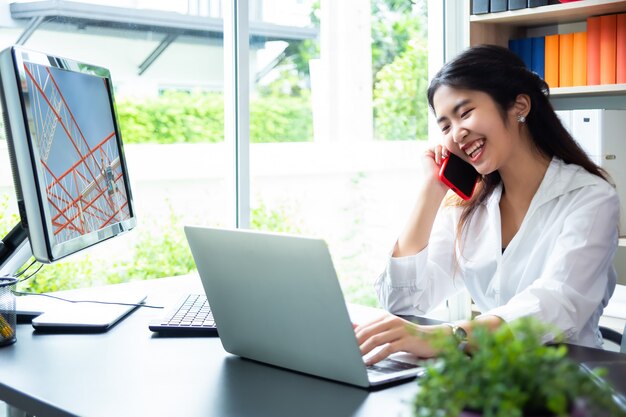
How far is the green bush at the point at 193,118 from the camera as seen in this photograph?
2760 millimetres

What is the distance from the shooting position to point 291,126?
3285mm

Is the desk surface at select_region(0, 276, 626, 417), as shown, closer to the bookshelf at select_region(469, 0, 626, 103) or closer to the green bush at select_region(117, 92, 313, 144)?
the green bush at select_region(117, 92, 313, 144)

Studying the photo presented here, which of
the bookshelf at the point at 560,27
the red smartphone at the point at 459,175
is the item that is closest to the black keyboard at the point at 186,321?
the red smartphone at the point at 459,175

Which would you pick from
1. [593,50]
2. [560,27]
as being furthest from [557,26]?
[593,50]

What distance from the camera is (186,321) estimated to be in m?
1.45

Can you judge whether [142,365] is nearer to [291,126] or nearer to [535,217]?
[535,217]

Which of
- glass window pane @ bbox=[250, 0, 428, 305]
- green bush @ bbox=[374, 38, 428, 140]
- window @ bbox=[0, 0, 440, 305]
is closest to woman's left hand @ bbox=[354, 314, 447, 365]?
window @ bbox=[0, 0, 440, 305]

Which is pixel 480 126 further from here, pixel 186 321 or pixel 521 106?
pixel 186 321

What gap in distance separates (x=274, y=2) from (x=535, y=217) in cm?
167

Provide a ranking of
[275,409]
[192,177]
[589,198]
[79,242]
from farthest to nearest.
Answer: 1. [192,177]
2. [589,198]
3. [79,242]
4. [275,409]

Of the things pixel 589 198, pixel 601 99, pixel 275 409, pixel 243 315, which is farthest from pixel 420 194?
pixel 601 99

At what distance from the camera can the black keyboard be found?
1.41 meters

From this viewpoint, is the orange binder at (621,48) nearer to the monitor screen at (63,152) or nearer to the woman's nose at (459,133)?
the woman's nose at (459,133)

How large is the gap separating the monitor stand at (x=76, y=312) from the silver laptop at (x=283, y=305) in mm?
346
